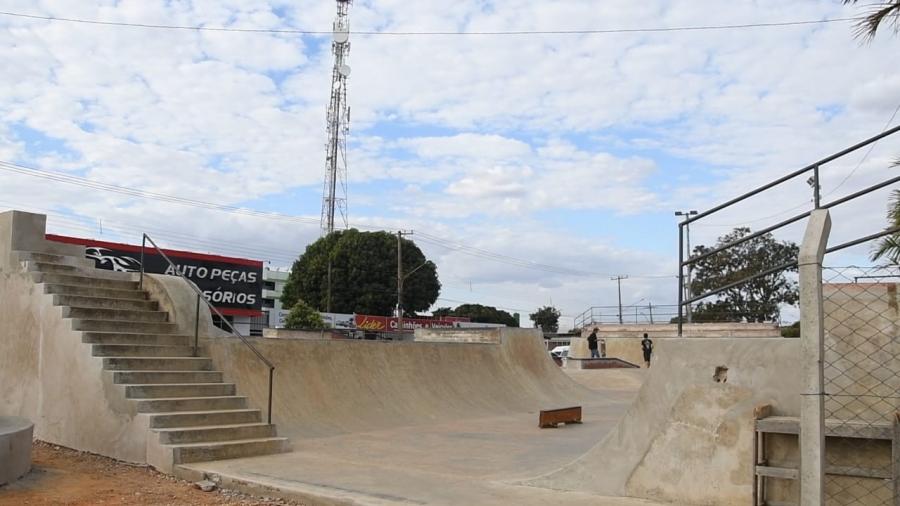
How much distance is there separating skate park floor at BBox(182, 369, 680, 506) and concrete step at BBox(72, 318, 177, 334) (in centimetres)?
254

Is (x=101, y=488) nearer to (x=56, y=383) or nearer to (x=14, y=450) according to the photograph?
(x=14, y=450)

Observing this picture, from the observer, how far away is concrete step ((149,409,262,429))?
884 cm

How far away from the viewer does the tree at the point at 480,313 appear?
85.6 meters

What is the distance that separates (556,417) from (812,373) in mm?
9493

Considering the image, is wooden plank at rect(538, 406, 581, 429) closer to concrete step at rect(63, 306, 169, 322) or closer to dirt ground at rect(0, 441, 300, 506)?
concrete step at rect(63, 306, 169, 322)

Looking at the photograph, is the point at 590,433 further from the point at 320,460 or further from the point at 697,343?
the point at 697,343

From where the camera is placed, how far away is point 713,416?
6.08 metres

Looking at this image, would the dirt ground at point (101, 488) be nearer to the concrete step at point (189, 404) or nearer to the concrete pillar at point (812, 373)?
the concrete step at point (189, 404)

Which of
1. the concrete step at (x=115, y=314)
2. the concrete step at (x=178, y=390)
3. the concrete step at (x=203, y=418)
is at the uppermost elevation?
the concrete step at (x=115, y=314)

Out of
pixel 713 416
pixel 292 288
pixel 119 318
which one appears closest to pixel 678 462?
pixel 713 416

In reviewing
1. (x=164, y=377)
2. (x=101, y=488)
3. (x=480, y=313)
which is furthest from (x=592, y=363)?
(x=480, y=313)

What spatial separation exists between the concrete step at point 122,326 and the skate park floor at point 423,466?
8.34ft

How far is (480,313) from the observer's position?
283 ft

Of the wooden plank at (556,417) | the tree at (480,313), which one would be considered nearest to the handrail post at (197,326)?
the wooden plank at (556,417)
